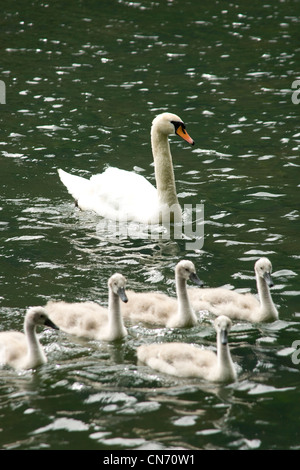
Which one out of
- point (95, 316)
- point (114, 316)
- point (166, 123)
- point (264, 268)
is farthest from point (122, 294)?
point (166, 123)

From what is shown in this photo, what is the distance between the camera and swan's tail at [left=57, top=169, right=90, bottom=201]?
44.7 ft

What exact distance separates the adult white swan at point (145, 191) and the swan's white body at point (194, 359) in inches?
162

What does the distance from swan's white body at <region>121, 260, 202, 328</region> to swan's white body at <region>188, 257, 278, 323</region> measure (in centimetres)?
34

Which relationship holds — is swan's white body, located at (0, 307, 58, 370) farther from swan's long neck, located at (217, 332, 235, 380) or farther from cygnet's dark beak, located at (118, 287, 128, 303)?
swan's long neck, located at (217, 332, 235, 380)

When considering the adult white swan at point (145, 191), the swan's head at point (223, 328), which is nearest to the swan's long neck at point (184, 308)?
the swan's head at point (223, 328)

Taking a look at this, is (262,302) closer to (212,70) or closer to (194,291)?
(194,291)

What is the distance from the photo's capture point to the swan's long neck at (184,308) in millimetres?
9266

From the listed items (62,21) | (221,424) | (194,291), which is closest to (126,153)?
(194,291)

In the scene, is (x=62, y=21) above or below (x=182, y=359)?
above

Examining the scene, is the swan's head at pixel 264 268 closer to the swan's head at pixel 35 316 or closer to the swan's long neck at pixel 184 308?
the swan's long neck at pixel 184 308

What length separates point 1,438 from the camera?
24.1 feet

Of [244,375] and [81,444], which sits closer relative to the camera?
[81,444]

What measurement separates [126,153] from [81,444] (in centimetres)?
919

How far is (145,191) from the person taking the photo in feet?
42.5
